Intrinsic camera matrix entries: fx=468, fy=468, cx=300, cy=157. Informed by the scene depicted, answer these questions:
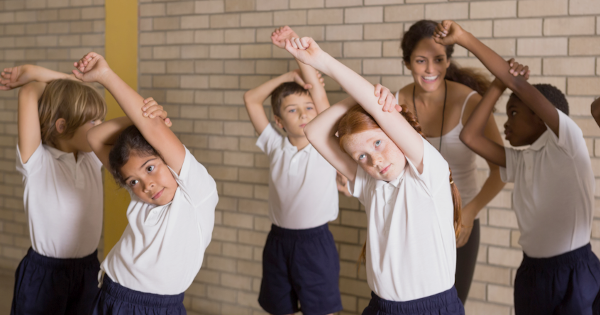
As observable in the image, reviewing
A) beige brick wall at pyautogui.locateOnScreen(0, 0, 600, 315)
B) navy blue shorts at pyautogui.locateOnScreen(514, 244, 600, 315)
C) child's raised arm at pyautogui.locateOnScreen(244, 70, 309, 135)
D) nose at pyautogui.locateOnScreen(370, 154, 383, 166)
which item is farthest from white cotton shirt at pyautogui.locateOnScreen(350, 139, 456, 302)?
beige brick wall at pyautogui.locateOnScreen(0, 0, 600, 315)

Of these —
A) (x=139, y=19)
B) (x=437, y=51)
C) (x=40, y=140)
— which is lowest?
(x=40, y=140)

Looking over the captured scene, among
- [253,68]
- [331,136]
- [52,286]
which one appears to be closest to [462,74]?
[331,136]

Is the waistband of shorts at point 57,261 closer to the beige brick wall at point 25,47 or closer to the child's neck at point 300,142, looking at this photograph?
the child's neck at point 300,142

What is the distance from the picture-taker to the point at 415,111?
2.56 metres

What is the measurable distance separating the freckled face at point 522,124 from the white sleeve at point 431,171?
2.74ft

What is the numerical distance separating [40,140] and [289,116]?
1.28m

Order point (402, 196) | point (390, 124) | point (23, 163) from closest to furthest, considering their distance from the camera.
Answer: point (390, 124)
point (402, 196)
point (23, 163)

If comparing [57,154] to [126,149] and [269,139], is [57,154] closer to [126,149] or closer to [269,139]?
[126,149]

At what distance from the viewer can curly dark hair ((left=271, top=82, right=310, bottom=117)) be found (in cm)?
267

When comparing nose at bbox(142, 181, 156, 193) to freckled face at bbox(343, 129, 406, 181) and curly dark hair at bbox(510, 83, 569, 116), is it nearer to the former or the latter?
freckled face at bbox(343, 129, 406, 181)

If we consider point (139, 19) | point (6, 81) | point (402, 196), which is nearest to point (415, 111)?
point (402, 196)

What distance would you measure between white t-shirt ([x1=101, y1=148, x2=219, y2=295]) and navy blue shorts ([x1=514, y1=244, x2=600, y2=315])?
1.47 meters

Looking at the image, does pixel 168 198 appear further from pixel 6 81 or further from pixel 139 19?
pixel 139 19

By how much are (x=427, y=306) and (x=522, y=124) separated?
1102 mm
